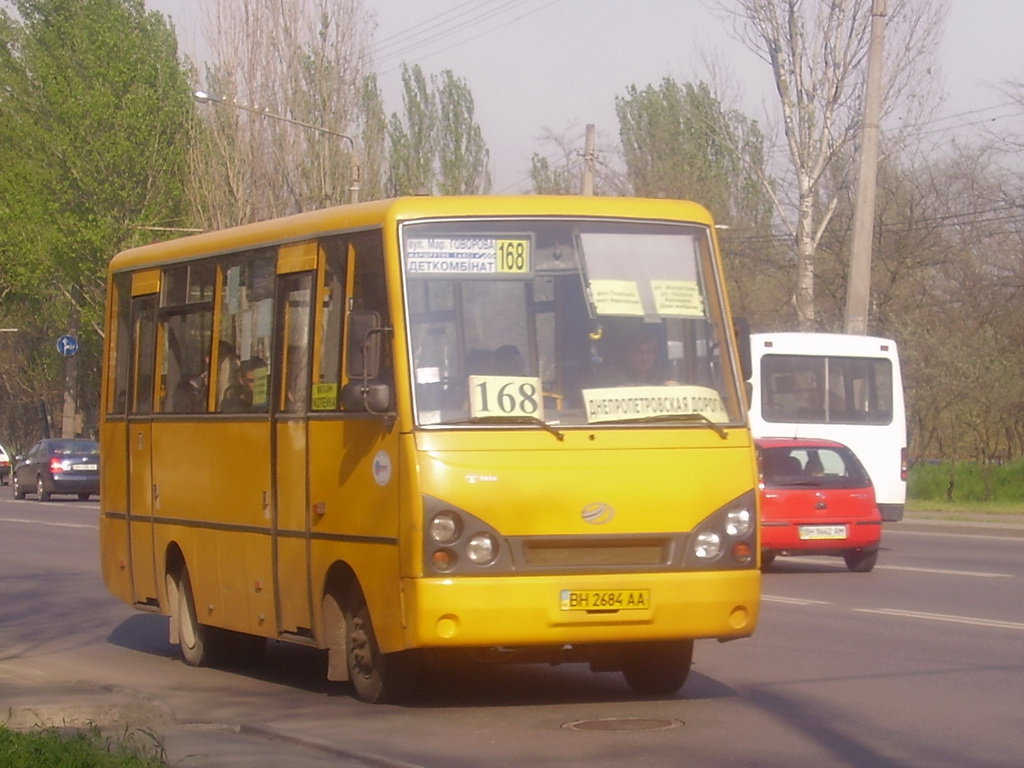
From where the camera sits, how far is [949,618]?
14.2 m

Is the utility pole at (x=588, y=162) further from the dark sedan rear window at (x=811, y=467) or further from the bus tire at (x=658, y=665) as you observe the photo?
the bus tire at (x=658, y=665)

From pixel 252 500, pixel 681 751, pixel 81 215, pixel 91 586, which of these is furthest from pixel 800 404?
pixel 81 215

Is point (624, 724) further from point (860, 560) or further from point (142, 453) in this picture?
point (860, 560)

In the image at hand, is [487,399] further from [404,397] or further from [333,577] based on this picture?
[333,577]

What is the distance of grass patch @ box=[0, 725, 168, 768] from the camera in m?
7.22

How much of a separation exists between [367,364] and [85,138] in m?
53.7

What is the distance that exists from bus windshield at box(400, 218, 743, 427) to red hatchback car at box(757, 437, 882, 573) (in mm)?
9912

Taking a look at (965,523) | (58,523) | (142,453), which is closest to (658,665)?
(142,453)

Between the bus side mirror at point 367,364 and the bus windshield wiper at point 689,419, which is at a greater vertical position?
the bus side mirror at point 367,364

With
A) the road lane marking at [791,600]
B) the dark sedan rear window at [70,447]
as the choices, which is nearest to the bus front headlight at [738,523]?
the road lane marking at [791,600]

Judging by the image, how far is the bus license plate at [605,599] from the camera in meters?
9.10

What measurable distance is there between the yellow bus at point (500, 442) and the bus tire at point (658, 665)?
0.01 metres

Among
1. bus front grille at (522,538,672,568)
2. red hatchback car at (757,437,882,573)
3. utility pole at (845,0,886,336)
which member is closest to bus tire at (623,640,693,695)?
bus front grille at (522,538,672,568)

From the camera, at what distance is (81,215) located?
61.5 meters
